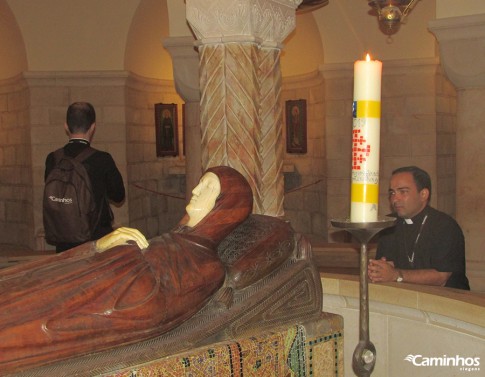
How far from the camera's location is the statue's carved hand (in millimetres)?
2255

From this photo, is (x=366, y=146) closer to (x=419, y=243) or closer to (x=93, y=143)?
(x=419, y=243)

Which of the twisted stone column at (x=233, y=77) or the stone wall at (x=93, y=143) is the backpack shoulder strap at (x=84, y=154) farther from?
the stone wall at (x=93, y=143)

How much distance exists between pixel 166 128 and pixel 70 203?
652cm

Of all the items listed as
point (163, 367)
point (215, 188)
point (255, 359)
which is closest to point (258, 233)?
point (215, 188)

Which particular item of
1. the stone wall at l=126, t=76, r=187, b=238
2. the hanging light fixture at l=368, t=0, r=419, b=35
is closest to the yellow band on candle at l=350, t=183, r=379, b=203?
the hanging light fixture at l=368, t=0, r=419, b=35

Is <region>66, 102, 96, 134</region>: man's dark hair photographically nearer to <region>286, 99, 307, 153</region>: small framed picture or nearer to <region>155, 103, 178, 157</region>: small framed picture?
<region>286, 99, 307, 153</region>: small framed picture

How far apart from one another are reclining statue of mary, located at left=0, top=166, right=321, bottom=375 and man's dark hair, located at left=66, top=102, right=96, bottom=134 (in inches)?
49.8

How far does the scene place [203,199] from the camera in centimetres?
241

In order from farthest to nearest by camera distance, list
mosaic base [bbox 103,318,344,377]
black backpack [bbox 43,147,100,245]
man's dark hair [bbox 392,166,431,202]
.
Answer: black backpack [bbox 43,147,100,245] → man's dark hair [bbox 392,166,431,202] → mosaic base [bbox 103,318,344,377]

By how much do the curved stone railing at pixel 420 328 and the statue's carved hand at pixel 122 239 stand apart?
3.36ft

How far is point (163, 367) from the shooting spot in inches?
81.8

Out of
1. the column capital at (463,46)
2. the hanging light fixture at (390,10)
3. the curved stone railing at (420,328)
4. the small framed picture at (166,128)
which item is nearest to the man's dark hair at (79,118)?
the curved stone railing at (420,328)

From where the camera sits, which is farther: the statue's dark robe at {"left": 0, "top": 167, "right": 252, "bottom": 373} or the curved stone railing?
the curved stone railing

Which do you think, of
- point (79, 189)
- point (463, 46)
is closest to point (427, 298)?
point (79, 189)
